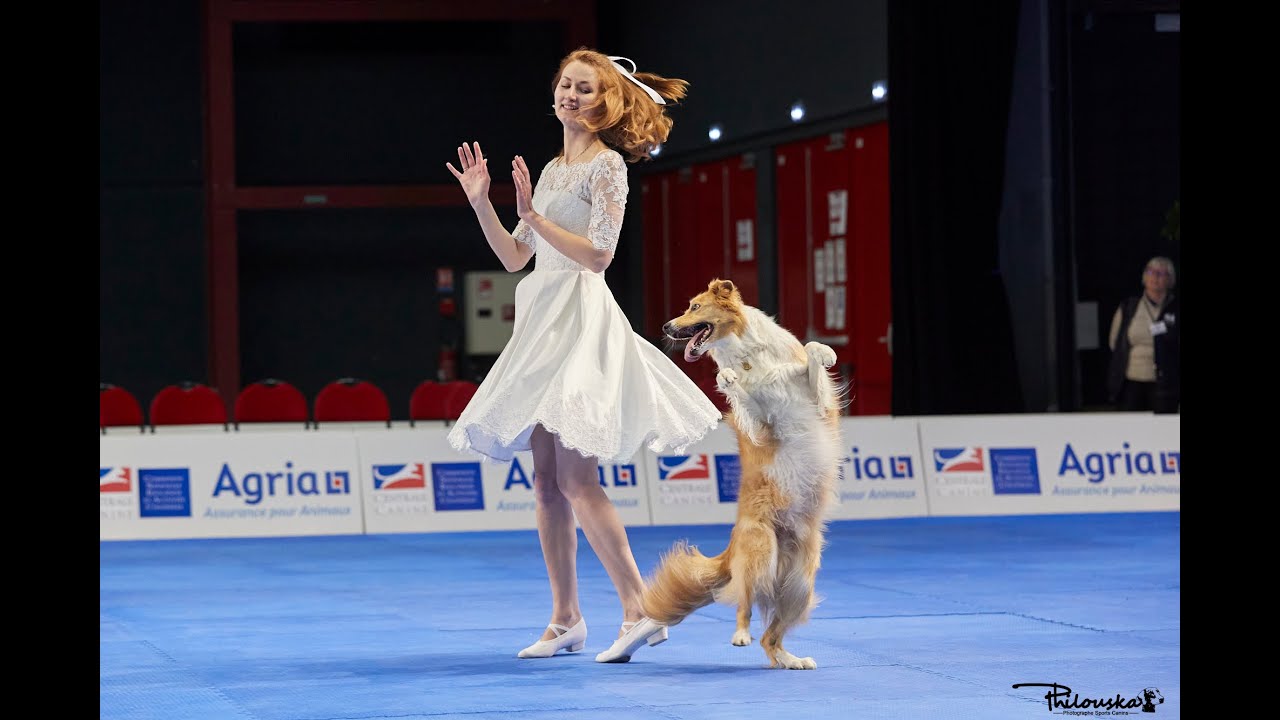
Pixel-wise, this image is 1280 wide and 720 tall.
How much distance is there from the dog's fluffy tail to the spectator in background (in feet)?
27.5

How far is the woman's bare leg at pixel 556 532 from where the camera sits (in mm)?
5656

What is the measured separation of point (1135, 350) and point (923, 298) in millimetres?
1850

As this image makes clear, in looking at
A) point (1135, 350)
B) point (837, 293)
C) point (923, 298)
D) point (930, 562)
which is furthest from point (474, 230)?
point (930, 562)

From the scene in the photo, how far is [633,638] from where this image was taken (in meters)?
5.50

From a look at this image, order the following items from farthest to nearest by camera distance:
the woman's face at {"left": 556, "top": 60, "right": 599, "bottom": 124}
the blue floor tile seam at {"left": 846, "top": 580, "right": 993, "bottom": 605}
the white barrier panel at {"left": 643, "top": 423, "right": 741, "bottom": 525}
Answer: the white barrier panel at {"left": 643, "top": 423, "right": 741, "bottom": 525}, the blue floor tile seam at {"left": 846, "top": 580, "right": 993, "bottom": 605}, the woman's face at {"left": 556, "top": 60, "right": 599, "bottom": 124}

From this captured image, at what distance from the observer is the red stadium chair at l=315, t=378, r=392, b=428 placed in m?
13.5

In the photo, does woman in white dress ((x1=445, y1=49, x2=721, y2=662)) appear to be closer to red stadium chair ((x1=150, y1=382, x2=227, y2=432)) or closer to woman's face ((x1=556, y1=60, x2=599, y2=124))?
woman's face ((x1=556, y1=60, x2=599, y2=124))

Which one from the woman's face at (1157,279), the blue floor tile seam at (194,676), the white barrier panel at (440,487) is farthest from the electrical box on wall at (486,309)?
the blue floor tile seam at (194,676)

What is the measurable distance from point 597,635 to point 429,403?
8.15 m

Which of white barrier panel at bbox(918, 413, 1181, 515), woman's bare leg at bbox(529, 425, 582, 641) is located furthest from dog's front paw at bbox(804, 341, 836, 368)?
white barrier panel at bbox(918, 413, 1181, 515)

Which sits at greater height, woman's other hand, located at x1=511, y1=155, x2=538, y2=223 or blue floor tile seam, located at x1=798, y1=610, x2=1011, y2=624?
woman's other hand, located at x1=511, y1=155, x2=538, y2=223

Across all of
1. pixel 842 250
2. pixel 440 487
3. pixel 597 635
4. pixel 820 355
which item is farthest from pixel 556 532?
pixel 842 250

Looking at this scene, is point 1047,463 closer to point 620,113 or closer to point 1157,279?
point 1157,279
